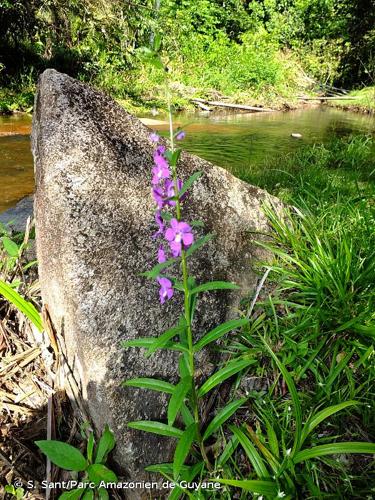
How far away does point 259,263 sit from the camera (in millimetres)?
2281

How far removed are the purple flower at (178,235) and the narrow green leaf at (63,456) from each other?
0.93 meters

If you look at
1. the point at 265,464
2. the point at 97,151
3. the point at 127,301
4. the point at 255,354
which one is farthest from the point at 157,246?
the point at 265,464

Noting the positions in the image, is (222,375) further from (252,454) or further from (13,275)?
(13,275)

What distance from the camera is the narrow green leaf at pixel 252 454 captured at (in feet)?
4.79

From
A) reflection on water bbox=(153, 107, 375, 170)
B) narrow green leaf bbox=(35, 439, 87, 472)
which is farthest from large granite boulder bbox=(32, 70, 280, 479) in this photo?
reflection on water bbox=(153, 107, 375, 170)

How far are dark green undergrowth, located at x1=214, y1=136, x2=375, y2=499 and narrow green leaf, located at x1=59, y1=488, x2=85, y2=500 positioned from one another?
557mm

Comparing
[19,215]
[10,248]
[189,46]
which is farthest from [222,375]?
[189,46]

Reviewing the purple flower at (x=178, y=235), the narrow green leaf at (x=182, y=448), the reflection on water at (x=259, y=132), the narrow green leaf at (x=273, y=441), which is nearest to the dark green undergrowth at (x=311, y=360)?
the narrow green leaf at (x=273, y=441)

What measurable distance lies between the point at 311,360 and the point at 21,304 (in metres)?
1.42

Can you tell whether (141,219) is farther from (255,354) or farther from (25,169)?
(25,169)

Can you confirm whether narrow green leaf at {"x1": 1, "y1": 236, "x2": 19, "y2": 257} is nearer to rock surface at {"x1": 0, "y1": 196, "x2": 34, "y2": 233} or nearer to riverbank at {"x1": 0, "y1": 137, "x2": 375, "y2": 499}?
riverbank at {"x1": 0, "y1": 137, "x2": 375, "y2": 499}

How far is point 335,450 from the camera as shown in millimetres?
1381

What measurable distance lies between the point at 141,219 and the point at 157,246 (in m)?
0.16

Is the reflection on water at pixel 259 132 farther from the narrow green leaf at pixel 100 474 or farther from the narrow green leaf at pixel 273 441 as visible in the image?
the narrow green leaf at pixel 100 474
